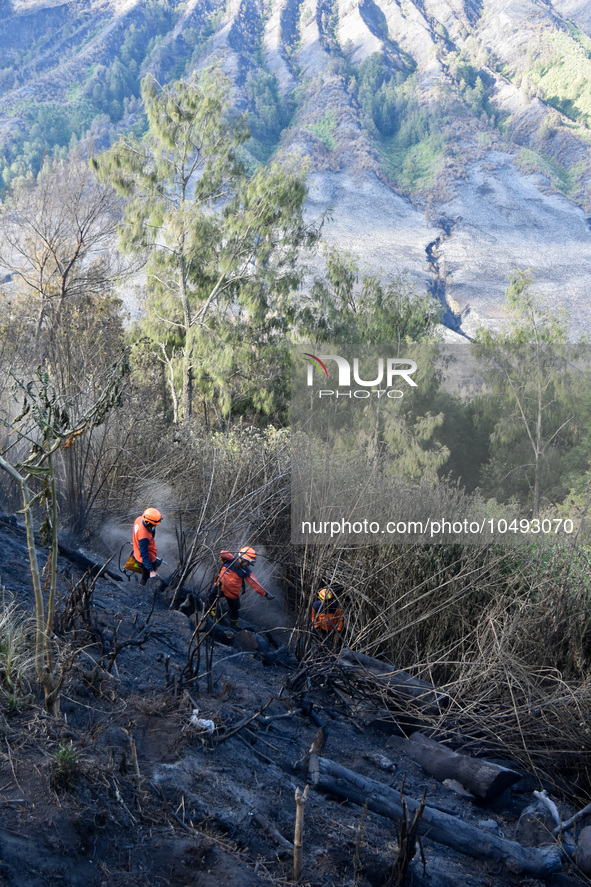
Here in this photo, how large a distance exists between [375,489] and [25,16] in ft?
540

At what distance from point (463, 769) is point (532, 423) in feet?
27.5

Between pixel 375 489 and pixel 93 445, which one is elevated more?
pixel 375 489

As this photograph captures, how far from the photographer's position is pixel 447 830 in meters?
4.02

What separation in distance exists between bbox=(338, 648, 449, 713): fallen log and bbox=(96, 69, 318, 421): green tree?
1745 centimetres

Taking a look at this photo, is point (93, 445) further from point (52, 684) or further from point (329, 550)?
point (52, 684)

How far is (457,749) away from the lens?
18.0ft

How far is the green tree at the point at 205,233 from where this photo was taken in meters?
23.7

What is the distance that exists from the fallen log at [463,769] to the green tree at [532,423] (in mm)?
3833

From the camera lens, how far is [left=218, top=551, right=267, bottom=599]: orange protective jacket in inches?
281

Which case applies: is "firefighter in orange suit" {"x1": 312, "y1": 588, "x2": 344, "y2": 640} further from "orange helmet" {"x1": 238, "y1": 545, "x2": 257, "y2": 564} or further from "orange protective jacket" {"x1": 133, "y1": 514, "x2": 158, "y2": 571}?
"orange protective jacket" {"x1": 133, "y1": 514, "x2": 158, "y2": 571}

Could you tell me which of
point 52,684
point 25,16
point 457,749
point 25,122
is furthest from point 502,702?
point 25,16

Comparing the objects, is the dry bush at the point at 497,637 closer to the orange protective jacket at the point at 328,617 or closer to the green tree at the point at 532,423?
the orange protective jacket at the point at 328,617

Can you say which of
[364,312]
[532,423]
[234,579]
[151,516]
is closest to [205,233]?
[364,312]

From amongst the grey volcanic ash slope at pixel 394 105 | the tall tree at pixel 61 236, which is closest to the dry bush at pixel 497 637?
the tall tree at pixel 61 236
